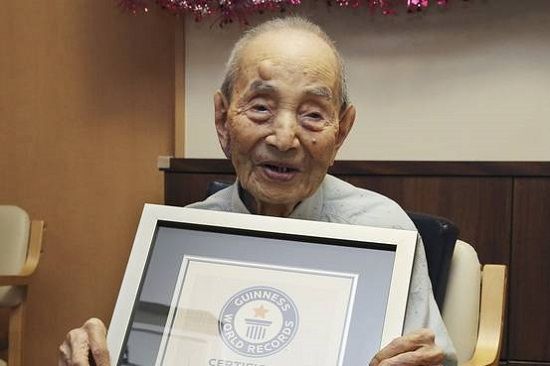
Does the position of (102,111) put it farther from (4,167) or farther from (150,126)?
(4,167)

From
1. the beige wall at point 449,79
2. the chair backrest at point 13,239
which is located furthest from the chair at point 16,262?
the beige wall at point 449,79

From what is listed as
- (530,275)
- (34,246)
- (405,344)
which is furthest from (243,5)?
(405,344)

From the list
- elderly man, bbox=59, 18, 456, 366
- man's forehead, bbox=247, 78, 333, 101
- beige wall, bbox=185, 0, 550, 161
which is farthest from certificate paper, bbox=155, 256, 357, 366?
beige wall, bbox=185, 0, 550, 161

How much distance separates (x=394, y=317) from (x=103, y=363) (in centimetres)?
32

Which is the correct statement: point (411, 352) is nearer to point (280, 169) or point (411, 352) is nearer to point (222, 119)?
point (280, 169)

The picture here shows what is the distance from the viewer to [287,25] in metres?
0.91

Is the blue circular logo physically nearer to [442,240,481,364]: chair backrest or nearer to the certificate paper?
the certificate paper

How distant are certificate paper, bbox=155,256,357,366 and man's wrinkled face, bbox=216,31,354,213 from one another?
160 millimetres

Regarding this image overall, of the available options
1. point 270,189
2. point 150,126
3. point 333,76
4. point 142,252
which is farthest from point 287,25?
point 150,126

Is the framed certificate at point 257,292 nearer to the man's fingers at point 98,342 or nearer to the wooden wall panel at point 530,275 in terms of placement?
the man's fingers at point 98,342

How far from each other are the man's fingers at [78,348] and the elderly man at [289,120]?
1.00 ft

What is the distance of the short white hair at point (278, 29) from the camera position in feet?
3.00

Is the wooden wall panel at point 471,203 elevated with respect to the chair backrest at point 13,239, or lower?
elevated

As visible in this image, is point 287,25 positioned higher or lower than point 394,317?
higher
